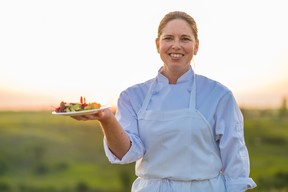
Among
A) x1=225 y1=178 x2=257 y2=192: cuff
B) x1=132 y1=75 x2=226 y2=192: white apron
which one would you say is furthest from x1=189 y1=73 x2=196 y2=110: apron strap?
x1=225 y1=178 x2=257 y2=192: cuff

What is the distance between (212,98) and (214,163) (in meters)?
0.31

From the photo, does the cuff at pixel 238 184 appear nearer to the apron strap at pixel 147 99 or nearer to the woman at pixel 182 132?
the woman at pixel 182 132

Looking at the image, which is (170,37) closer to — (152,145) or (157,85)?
(157,85)

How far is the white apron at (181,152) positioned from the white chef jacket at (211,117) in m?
0.03

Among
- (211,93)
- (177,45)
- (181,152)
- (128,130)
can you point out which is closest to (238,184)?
(181,152)

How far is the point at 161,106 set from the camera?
3.41m

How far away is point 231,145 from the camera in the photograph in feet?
11.0

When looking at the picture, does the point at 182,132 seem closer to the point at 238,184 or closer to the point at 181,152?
the point at 181,152

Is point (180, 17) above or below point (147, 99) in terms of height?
above

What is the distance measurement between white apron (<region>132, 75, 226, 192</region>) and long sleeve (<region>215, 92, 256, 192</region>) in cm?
4

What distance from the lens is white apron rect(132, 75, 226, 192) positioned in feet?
10.9

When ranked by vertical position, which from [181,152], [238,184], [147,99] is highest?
[147,99]

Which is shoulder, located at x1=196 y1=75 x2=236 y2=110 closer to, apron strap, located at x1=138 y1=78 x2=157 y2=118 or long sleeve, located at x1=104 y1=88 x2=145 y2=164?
apron strap, located at x1=138 y1=78 x2=157 y2=118

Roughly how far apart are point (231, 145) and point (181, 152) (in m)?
0.24
